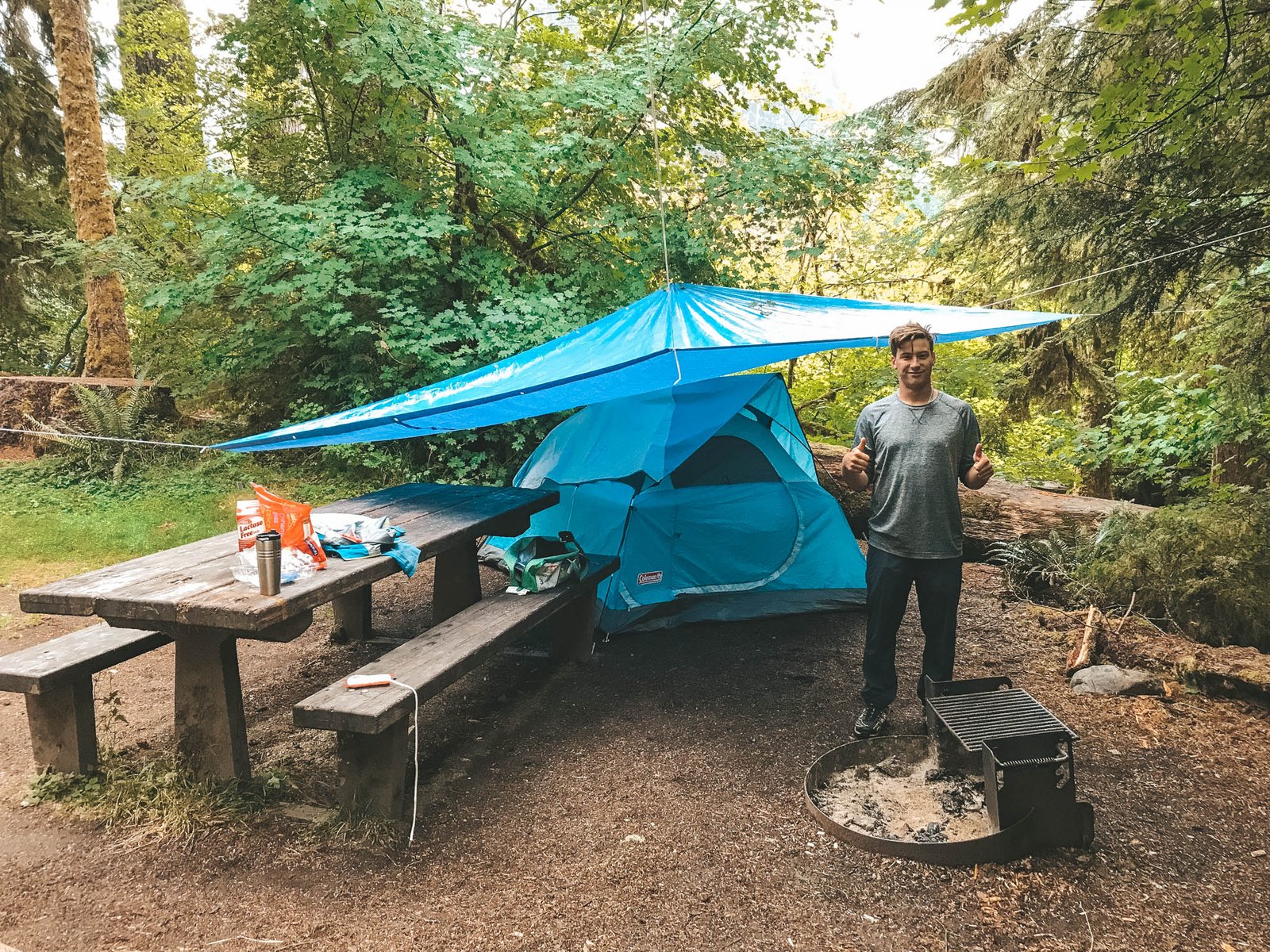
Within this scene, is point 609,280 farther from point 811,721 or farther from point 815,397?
point 811,721

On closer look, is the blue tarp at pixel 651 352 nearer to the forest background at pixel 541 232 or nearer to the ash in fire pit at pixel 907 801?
the forest background at pixel 541 232

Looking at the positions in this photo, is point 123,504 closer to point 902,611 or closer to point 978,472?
point 902,611

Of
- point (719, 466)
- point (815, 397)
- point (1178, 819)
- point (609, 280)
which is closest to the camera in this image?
point (1178, 819)

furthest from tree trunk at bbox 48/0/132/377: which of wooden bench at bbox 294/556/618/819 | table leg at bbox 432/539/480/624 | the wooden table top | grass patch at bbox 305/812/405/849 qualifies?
grass patch at bbox 305/812/405/849

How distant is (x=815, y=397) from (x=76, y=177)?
7070 millimetres

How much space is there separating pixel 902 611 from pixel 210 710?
2350 mm

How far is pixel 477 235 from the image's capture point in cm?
616

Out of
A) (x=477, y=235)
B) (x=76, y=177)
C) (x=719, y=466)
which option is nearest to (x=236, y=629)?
(x=719, y=466)

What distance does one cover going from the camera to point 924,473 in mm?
2574

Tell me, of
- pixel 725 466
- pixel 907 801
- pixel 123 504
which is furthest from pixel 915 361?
pixel 123 504

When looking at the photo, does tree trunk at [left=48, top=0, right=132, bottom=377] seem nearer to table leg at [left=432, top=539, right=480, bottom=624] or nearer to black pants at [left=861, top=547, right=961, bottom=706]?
table leg at [left=432, top=539, right=480, bottom=624]

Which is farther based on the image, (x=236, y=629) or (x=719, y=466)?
(x=719, y=466)

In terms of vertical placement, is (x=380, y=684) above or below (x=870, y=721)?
above

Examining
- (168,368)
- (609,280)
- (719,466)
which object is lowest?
(719,466)
